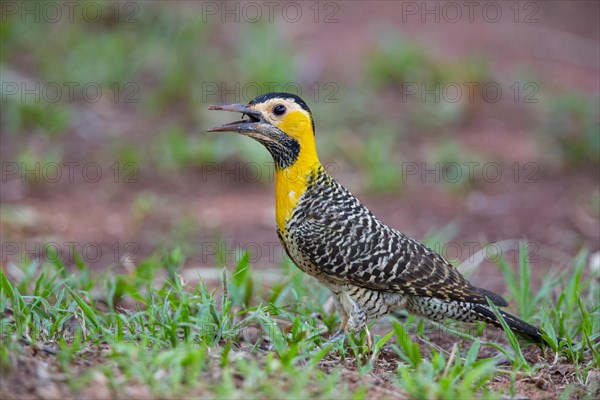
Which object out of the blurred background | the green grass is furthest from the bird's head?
the blurred background

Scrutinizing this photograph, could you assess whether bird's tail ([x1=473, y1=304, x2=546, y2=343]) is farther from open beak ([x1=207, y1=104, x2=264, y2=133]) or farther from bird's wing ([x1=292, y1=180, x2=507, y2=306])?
open beak ([x1=207, y1=104, x2=264, y2=133])

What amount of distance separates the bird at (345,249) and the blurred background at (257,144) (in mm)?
1680

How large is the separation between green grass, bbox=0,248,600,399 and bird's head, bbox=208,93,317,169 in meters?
0.85

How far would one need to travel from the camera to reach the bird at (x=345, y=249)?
5309mm

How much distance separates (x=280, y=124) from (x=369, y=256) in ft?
3.47

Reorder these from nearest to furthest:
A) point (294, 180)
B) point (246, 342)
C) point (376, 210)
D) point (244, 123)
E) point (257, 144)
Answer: point (246, 342)
point (244, 123)
point (294, 180)
point (376, 210)
point (257, 144)

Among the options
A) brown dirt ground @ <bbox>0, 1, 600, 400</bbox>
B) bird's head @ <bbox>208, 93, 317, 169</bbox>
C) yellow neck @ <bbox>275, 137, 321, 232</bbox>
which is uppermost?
bird's head @ <bbox>208, 93, 317, 169</bbox>

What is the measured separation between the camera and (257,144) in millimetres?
9234

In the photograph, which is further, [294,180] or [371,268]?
[294,180]

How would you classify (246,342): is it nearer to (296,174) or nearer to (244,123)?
(296,174)

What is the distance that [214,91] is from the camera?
34.4 ft

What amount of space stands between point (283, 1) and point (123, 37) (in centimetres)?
321

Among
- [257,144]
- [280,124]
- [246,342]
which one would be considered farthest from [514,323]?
[257,144]

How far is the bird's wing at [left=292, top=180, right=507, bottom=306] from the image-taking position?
5.29 metres
